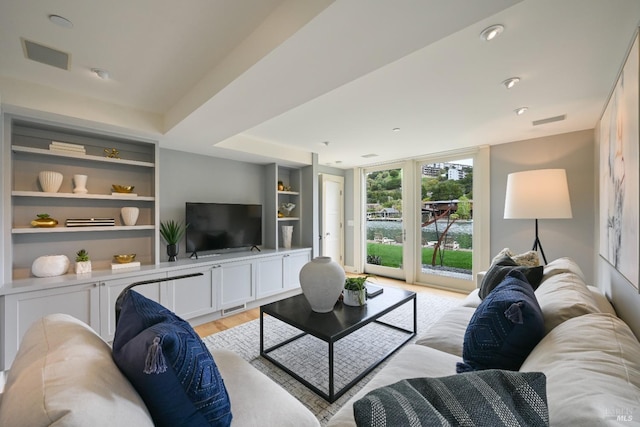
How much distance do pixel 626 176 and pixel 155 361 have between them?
7.55ft

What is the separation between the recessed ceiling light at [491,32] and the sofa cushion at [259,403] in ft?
7.11

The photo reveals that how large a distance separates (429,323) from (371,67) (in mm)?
2786

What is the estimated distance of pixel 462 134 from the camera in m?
3.43

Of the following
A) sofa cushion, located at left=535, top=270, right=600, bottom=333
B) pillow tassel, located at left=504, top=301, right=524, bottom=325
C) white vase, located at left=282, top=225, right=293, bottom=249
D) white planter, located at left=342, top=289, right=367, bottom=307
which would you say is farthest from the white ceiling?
white vase, located at left=282, top=225, right=293, bottom=249

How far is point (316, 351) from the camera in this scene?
2432 mm

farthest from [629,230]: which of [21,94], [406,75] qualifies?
[21,94]

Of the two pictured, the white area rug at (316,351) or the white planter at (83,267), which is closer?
the white area rug at (316,351)

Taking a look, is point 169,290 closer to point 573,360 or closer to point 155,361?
point 155,361

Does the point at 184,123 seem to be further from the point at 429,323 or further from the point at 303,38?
the point at 429,323

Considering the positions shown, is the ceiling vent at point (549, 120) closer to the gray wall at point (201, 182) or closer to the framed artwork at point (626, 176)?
the framed artwork at point (626, 176)

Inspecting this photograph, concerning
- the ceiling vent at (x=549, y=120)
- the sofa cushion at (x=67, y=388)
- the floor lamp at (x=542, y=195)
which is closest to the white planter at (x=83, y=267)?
the sofa cushion at (x=67, y=388)

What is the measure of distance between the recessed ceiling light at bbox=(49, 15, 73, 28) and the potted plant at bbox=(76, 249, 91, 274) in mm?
2049

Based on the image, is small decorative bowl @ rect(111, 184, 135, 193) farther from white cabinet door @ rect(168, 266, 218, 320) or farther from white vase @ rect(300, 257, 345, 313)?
white vase @ rect(300, 257, 345, 313)

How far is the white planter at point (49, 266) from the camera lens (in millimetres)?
2414
